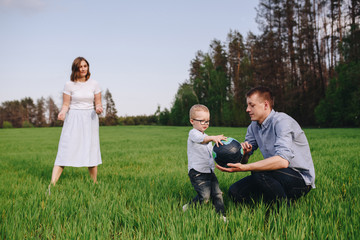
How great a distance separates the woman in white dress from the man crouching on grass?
3.12 metres

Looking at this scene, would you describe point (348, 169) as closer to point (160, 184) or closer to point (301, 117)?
point (160, 184)

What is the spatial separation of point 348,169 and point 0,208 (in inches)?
264

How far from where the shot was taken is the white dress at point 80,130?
5180 millimetres

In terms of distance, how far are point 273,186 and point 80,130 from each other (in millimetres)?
3882

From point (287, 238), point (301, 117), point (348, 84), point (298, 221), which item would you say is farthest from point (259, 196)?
Answer: point (301, 117)

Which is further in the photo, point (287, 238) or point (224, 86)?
point (224, 86)

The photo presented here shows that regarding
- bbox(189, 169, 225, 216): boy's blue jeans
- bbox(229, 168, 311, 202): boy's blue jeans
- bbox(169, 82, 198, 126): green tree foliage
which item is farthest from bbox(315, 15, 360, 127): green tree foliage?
bbox(189, 169, 225, 216): boy's blue jeans

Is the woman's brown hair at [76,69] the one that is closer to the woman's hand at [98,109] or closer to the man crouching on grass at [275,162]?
the woman's hand at [98,109]

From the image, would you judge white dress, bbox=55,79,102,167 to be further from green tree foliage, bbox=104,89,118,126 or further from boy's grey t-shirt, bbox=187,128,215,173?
green tree foliage, bbox=104,89,118,126

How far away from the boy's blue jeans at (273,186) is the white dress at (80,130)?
10.2 feet

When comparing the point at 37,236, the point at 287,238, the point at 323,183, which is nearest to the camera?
the point at 287,238

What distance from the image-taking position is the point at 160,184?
4.97 meters

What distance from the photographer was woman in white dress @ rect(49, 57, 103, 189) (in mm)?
5184

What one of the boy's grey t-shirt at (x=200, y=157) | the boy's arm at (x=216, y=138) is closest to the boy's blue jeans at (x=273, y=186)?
the boy's grey t-shirt at (x=200, y=157)
